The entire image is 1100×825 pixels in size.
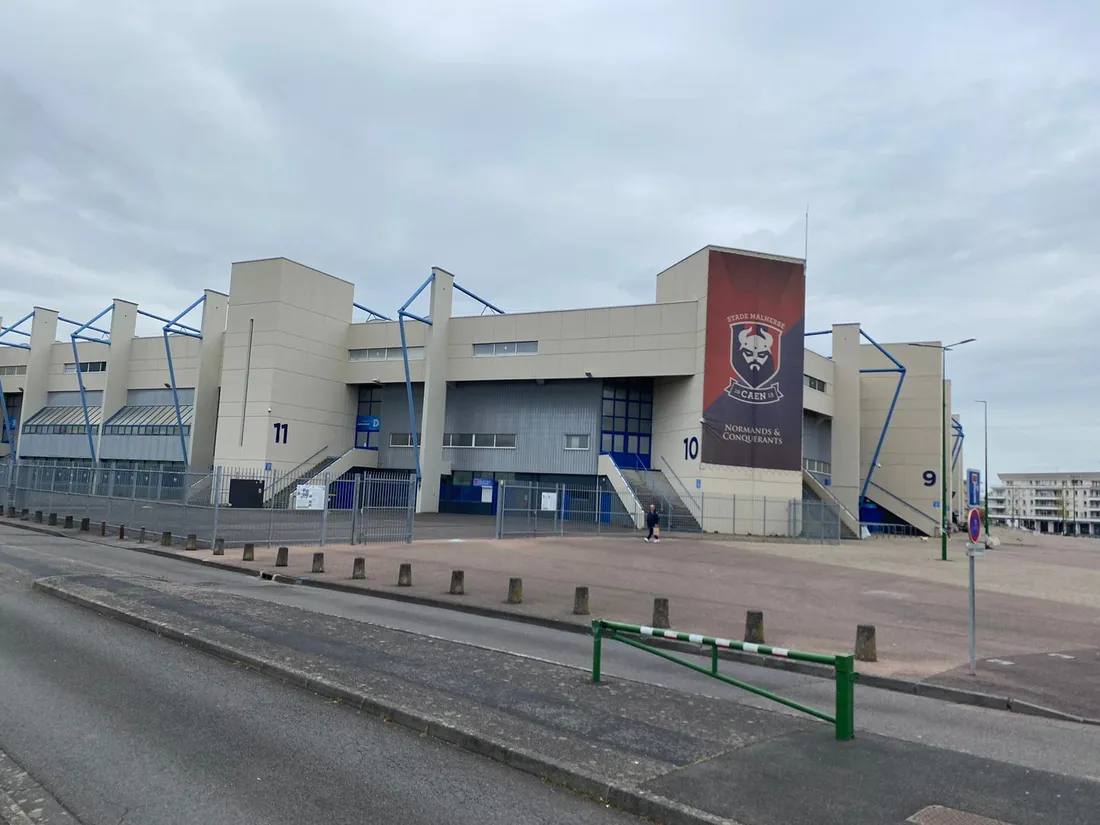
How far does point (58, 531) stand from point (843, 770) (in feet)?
91.0

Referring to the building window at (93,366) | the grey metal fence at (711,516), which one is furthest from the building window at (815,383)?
the building window at (93,366)

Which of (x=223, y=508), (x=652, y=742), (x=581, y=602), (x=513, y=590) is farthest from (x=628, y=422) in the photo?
(x=652, y=742)

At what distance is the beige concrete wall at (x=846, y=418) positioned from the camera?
52438 millimetres

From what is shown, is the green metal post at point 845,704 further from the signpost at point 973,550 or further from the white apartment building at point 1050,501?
the white apartment building at point 1050,501

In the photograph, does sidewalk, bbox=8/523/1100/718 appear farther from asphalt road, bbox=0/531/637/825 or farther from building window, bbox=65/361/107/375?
building window, bbox=65/361/107/375

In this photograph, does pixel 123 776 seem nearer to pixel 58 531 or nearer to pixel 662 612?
pixel 662 612

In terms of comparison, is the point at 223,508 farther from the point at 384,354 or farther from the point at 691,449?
the point at 384,354

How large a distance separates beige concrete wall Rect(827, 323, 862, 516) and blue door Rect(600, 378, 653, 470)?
49.3ft

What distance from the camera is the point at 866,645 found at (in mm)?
10250

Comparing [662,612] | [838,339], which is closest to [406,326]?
[838,339]

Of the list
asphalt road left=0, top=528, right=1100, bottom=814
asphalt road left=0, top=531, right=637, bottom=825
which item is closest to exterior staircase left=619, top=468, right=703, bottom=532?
asphalt road left=0, top=528, right=1100, bottom=814

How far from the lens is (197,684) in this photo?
749 centimetres

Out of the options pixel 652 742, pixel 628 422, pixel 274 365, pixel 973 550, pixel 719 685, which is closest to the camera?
pixel 652 742

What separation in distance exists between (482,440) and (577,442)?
6.57 metres
